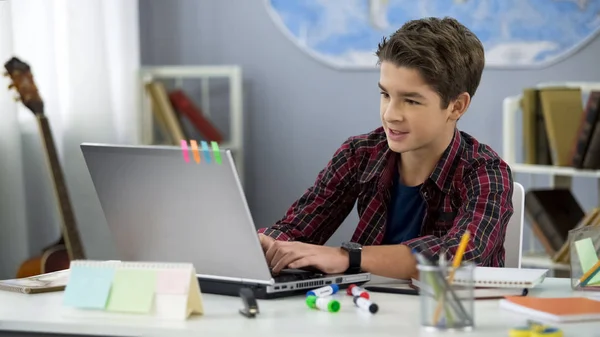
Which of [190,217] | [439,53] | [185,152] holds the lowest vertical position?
[190,217]

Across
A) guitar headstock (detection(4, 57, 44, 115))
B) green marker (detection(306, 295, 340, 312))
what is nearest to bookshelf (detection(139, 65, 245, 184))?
guitar headstock (detection(4, 57, 44, 115))

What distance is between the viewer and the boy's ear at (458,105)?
5.93 ft

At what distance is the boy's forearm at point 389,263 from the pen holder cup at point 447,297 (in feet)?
1.09

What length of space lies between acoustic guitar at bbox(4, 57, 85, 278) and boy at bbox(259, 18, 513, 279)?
1.30m

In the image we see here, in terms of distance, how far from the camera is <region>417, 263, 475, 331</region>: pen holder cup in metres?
1.23

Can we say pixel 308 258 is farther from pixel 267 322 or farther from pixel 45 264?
pixel 45 264

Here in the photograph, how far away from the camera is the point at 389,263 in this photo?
5.21ft

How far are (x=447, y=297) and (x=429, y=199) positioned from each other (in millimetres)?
595

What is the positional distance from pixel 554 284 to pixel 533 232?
174 centimetres

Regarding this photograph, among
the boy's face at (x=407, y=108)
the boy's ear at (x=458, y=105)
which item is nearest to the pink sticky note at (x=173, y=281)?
the boy's face at (x=407, y=108)

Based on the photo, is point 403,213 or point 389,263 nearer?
point 389,263

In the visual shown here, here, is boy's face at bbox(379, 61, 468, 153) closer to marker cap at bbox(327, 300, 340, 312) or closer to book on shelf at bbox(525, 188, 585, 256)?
marker cap at bbox(327, 300, 340, 312)

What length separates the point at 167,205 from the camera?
147 cm

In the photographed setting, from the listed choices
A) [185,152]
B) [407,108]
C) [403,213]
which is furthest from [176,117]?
[185,152]
